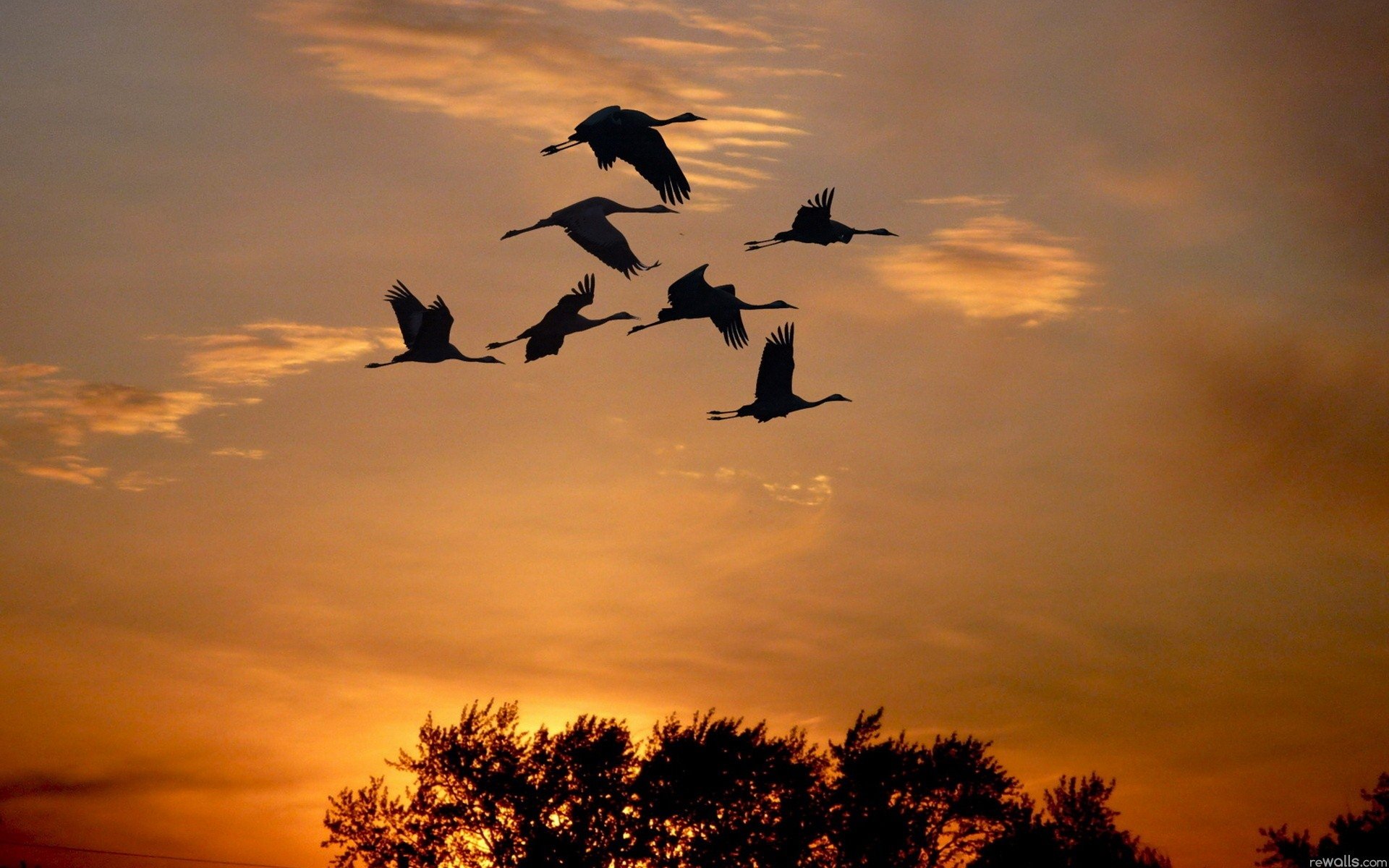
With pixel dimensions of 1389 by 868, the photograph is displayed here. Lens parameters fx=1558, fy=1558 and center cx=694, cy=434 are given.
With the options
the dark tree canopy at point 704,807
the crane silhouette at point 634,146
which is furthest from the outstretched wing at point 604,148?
the dark tree canopy at point 704,807

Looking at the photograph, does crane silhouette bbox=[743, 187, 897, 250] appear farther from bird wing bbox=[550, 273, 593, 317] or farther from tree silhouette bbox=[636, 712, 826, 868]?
tree silhouette bbox=[636, 712, 826, 868]

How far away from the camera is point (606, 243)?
23.3 metres

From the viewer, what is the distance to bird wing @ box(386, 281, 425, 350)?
1017 inches

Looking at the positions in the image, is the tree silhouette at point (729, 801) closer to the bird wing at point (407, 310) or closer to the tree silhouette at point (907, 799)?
the tree silhouette at point (907, 799)

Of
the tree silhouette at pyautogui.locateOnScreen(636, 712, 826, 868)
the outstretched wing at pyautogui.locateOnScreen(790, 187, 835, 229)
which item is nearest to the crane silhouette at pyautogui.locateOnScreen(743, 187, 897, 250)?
the outstretched wing at pyautogui.locateOnScreen(790, 187, 835, 229)

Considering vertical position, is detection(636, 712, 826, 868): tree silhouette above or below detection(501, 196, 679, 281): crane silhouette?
below

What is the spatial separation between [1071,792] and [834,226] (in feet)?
99.2

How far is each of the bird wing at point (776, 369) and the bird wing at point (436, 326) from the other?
5274 mm

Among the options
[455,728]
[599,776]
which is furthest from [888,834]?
[455,728]

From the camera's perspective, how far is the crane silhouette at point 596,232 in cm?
2316

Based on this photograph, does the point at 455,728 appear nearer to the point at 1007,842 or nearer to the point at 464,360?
the point at 1007,842

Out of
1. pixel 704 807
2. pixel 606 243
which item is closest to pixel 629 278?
pixel 606 243

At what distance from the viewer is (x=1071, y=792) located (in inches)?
1943

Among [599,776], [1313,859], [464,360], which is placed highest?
[464,360]
